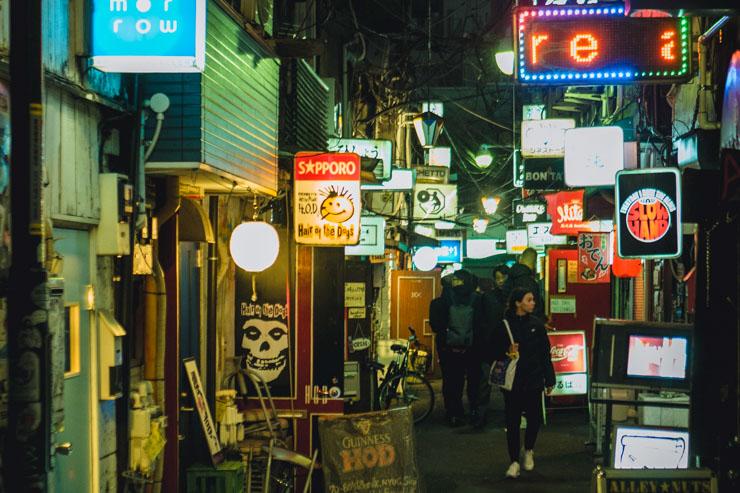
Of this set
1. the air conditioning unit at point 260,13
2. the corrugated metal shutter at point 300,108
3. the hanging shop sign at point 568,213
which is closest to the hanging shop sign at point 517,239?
the hanging shop sign at point 568,213

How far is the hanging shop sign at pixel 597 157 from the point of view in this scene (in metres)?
16.6

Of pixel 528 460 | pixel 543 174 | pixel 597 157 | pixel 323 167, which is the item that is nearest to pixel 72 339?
pixel 323 167

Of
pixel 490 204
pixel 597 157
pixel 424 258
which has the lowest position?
pixel 424 258

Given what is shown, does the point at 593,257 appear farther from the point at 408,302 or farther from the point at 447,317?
the point at 408,302

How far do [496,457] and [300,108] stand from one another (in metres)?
6.11

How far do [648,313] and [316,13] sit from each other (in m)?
8.57

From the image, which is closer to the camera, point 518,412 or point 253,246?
point 253,246

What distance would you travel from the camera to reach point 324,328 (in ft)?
41.2

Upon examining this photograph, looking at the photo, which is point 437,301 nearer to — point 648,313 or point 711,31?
point 648,313

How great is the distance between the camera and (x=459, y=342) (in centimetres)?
1744

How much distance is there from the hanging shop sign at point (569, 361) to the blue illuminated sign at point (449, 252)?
19487mm

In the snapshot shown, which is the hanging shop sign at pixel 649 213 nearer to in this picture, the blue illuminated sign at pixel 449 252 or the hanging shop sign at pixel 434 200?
the hanging shop sign at pixel 434 200

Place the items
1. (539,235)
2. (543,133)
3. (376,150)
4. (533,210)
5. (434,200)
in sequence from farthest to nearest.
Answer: (533,210) < (539,235) < (434,200) < (543,133) < (376,150)

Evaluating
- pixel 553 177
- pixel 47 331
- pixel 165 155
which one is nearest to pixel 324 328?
pixel 165 155
